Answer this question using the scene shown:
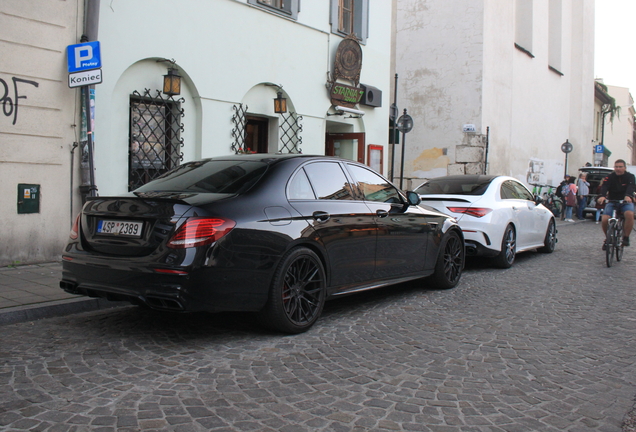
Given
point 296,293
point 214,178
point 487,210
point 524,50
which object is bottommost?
point 296,293

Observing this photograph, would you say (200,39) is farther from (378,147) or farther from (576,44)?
(576,44)

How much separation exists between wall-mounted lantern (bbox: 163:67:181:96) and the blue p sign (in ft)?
6.12

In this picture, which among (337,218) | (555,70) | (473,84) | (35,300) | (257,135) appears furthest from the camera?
(555,70)

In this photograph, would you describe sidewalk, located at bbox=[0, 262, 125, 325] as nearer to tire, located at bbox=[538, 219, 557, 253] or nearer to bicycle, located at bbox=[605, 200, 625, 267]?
bicycle, located at bbox=[605, 200, 625, 267]

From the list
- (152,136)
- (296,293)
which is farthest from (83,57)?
(296,293)

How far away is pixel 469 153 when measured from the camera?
23.1 m

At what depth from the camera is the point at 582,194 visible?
23.7m

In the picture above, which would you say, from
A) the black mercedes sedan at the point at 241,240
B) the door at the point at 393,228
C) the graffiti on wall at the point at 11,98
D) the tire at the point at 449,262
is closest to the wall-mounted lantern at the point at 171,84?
the graffiti on wall at the point at 11,98

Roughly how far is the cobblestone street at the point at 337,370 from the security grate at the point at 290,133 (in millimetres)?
6939

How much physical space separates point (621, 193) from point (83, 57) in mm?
8881

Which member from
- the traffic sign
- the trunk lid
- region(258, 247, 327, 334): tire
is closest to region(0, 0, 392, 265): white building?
the traffic sign

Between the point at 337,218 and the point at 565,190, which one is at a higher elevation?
the point at 565,190

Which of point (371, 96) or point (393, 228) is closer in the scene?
point (393, 228)

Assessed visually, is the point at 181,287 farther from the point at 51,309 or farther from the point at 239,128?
the point at 239,128
